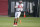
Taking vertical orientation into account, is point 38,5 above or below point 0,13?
above

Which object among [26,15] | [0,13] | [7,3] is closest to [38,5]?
[26,15]

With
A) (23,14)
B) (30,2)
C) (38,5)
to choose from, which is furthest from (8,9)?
(38,5)

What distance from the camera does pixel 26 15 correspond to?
2056 centimetres

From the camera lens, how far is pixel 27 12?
20.6 meters

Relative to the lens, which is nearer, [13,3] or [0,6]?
[13,3]

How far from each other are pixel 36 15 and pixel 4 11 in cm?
635

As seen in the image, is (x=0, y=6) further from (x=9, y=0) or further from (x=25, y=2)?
(x=25, y=2)

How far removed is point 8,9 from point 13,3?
1.55 m

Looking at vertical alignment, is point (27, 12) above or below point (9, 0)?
below

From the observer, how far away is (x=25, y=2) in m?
20.5

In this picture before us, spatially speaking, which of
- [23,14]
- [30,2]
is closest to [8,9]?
[23,14]

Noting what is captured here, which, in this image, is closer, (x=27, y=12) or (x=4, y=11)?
(x=27, y=12)

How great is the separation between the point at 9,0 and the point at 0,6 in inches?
102

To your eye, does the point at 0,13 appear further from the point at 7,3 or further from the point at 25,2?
the point at 25,2
